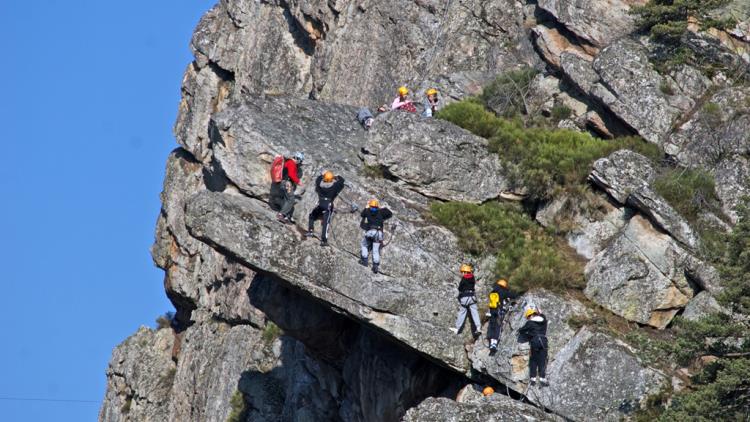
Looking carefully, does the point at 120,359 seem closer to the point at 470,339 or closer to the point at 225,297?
the point at 225,297

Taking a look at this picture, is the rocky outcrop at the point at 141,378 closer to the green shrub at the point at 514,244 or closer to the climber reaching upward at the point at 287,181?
the climber reaching upward at the point at 287,181

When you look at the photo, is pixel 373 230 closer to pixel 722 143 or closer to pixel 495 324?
pixel 495 324

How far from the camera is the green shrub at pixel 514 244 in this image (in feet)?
155

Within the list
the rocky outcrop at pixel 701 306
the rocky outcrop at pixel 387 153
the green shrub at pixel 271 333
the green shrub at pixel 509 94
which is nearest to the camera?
the rocky outcrop at pixel 701 306

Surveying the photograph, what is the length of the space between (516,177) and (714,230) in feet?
23.0

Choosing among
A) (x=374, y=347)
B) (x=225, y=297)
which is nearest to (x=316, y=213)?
(x=374, y=347)

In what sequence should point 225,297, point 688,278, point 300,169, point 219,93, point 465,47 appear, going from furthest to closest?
point 219,93
point 225,297
point 465,47
point 300,169
point 688,278

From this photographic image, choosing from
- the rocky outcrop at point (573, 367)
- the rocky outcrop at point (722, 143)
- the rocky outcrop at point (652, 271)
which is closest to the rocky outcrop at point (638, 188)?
the rocky outcrop at point (652, 271)

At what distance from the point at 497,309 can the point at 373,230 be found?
4332 mm

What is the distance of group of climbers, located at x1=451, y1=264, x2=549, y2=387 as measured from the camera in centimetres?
4475

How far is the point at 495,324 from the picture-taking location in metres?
46.3

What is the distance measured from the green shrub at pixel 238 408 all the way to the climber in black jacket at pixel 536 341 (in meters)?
19.7

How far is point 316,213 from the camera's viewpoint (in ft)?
158

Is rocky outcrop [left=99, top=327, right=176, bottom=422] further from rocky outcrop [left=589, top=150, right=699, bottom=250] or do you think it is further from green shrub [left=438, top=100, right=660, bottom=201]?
rocky outcrop [left=589, top=150, right=699, bottom=250]
